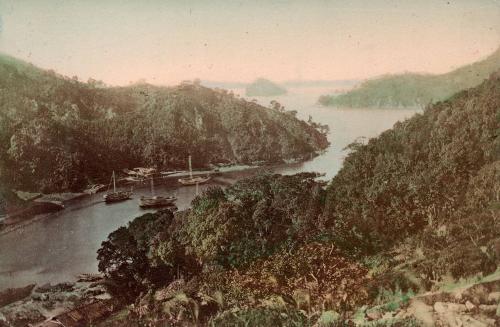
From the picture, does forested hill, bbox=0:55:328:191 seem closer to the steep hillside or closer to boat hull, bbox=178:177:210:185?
boat hull, bbox=178:177:210:185

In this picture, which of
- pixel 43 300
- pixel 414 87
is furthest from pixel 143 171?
pixel 414 87

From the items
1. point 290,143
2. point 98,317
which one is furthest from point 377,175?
point 98,317

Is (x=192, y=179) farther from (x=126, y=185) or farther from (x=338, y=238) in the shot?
(x=338, y=238)

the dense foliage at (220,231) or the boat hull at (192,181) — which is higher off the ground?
the boat hull at (192,181)

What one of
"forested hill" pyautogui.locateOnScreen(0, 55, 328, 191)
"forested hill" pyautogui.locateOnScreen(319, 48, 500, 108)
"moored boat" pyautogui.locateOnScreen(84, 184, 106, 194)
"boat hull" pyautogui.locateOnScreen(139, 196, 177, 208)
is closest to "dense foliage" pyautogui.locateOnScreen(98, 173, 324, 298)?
"boat hull" pyautogui.locateOnScreen(139, 196, 177, 208)

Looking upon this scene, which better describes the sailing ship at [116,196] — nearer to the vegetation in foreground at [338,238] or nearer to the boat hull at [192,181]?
the vegetation in foreground at [338,238]

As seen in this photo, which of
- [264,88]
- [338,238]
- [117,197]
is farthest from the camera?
[117,197]

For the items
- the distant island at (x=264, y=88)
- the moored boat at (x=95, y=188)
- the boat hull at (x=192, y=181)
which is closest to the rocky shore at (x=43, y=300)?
the moored boat at (x=95, y=188)
